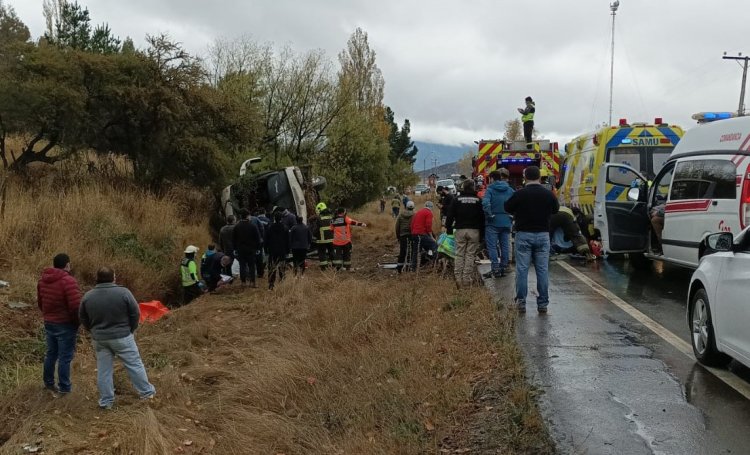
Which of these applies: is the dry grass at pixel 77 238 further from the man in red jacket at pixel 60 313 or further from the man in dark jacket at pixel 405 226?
the man in dark jacket at pixel 405 226

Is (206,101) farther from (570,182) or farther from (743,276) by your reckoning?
(743,276)

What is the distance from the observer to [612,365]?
17.5ft

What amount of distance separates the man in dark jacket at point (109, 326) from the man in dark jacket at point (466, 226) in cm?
455

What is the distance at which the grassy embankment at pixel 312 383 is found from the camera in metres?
4.37

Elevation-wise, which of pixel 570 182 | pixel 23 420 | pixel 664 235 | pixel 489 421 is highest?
pixel 570 182

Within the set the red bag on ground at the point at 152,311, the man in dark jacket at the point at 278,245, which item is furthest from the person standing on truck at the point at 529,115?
the red bag on ground at the point at 152,311

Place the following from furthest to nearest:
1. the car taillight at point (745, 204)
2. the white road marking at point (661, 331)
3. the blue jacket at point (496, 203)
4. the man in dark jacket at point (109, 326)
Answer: the blue jacket at point (496, 203), the car taillight at point (745, 204), the man in dark jacket at point (109, 326), the white road marking at point (661, 331)

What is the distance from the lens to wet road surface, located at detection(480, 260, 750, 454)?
3854mm

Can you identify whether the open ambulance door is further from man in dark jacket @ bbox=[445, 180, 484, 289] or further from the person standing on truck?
the person standing on truck

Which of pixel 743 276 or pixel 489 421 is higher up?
pixel 743 276

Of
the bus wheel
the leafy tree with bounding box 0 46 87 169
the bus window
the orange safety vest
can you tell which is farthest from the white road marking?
the leafy tree with bounding box 0 46 87 169

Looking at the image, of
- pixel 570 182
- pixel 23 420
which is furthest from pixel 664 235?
pixel 23 420

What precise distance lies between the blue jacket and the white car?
375cm

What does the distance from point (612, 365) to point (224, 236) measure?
32.0 feet
